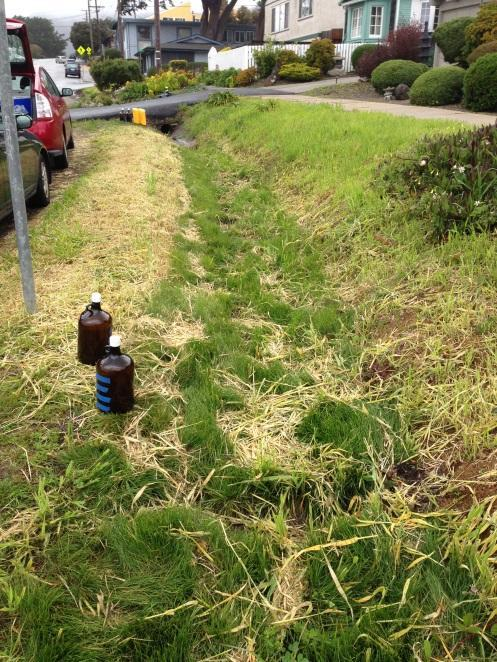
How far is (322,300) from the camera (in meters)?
4.95

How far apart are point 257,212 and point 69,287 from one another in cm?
351

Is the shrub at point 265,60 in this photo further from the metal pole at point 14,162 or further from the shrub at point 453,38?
the metal pole at point 14,162

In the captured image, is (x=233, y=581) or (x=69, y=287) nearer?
(x=233, y=581)

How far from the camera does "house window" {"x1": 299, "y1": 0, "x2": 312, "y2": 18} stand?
1556 inches

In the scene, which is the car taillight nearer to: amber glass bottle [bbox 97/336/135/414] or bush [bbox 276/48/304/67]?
amber glass bottle [bbox 97/336/135/414]

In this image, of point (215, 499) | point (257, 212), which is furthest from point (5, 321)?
point (257, 212)

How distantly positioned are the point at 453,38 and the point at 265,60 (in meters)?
13.1

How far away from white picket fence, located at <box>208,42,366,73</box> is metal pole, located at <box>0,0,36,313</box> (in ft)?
94.9

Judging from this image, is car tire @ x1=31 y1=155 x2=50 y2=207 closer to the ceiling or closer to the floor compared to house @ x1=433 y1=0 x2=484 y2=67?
closer to the floor

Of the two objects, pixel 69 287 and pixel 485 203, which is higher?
pixel 485 203

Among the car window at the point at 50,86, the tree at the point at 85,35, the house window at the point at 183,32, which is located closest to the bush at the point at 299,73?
the car window at the point at 50,86

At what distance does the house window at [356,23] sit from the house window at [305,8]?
334 inches

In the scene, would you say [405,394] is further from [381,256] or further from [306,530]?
[381,256]

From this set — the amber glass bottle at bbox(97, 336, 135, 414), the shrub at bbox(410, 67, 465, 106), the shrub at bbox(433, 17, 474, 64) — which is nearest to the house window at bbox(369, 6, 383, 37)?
the shrub at bbox(433, 17, 474, 64)
